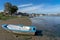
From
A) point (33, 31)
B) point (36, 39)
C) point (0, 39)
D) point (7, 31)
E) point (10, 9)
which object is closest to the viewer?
A: point (0, 39)

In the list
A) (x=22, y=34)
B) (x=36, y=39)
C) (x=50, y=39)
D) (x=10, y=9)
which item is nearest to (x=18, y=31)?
(x=22, y=34)

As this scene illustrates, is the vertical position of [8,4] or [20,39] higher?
[8,4]

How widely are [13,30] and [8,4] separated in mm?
75070

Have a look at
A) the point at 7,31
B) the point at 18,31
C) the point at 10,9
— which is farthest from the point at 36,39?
the point at 10,9

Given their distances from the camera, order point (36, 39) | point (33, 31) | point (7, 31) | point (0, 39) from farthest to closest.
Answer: point (7, 31)
point (33, 31)
point (36, 39)
point (0, 39)

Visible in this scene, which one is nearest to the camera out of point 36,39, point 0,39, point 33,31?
point 0,39

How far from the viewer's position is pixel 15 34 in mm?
20266

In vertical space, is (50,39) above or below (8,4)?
below

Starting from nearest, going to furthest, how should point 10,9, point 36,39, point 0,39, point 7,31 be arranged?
point 0,39 → point 36,39 → point 7,31 → point 10,9

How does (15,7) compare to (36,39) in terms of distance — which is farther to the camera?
(15,7)

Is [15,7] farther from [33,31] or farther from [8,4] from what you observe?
[33,31]

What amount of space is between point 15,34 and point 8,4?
75345mm

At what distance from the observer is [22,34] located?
64.6ft

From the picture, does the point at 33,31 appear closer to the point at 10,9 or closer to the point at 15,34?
the point at 15,34
